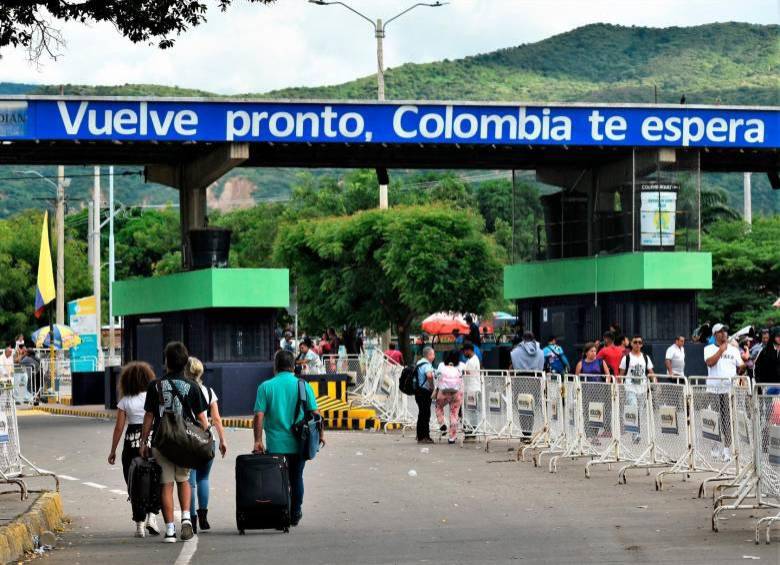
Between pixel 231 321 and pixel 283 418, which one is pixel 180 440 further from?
pixel 231 321

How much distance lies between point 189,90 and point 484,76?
3508 cm

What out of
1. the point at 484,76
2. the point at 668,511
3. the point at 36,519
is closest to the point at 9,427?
the point at 36,519

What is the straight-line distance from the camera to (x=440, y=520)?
49.1 feet

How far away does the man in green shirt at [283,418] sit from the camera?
47.7 feet

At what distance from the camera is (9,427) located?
16.5 meters

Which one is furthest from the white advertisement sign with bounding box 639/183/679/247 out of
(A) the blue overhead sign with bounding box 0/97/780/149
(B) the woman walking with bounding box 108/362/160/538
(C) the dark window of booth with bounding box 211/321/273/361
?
(B) the woman walking with bounding box 108/362/160/538

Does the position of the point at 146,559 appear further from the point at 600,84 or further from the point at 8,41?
the point at 600,84

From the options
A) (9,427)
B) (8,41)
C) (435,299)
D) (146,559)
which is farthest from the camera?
(435,299)

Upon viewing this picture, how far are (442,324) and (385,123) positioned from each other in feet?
86.8

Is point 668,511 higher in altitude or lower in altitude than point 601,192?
lower

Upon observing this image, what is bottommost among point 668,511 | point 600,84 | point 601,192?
point 668,511

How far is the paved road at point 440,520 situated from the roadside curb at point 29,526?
10.0 inches

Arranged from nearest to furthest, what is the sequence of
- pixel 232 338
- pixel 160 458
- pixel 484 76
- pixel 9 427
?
1. pixel 160 458
2. pixel 9 427
3. pixel 232 338
4. pixel 484 76

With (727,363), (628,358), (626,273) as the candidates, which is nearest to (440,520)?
(727,363)
